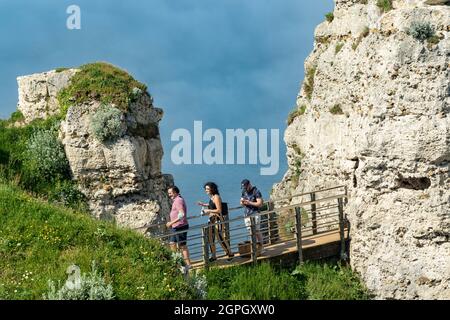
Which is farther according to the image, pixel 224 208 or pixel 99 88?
pixel 99 88

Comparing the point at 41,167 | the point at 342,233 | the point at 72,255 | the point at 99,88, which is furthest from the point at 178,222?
the point at 99,88

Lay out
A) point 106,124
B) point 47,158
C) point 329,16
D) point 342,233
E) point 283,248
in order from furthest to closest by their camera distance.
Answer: point 329,16
point 47,158
point 106,124
point 342,233
point 283,248

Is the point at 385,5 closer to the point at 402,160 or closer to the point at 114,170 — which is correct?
the point at 402,160

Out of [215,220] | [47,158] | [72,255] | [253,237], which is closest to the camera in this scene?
[72,255]

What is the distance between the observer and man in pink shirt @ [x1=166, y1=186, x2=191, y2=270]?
1781 cm

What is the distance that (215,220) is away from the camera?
18828 millimetres

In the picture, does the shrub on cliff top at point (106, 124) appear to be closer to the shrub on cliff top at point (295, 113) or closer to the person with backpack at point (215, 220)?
the person with backpack at point (215, 220)

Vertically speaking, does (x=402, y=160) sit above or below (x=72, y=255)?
above

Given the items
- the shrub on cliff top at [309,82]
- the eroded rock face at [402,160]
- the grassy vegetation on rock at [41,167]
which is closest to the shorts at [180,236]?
the eroded rock face at [402,160]

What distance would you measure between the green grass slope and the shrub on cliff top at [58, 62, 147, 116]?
8077 mm

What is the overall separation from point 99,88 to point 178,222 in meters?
8.94

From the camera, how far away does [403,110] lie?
1895 cm

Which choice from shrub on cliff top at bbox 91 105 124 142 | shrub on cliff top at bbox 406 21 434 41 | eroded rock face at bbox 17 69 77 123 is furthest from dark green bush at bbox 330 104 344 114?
eroded rock face at bbox 17 69 77 123
